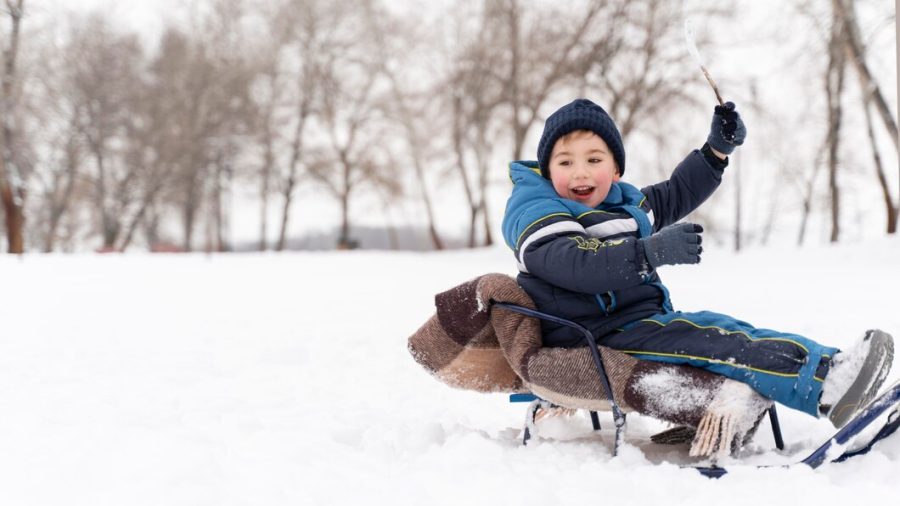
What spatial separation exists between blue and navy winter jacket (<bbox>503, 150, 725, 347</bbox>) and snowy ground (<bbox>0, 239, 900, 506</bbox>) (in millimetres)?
503

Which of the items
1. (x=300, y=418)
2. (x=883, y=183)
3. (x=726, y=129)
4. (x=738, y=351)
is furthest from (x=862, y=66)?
(x=300, y=418)

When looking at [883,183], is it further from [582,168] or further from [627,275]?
[627,275]

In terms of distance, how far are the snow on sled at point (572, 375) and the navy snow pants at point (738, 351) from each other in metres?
0.04

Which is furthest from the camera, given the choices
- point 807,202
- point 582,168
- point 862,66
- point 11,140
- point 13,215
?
point 807,202

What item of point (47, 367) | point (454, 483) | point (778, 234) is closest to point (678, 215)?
point (454, 483)

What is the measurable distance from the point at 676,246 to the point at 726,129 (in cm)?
114

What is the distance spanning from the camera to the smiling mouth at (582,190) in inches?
109

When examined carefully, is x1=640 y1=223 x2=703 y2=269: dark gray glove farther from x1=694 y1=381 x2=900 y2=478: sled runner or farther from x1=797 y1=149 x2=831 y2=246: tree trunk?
Result: x1=797 y1=149 x2=831 y2=246: tree trunk

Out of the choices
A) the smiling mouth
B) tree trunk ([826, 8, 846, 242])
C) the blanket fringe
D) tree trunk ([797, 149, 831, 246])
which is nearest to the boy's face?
the smiling mouth

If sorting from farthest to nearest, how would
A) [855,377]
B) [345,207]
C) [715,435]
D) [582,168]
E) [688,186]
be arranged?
[345,207]
[688,186]
[582,168]
[715,435]
[855,377]

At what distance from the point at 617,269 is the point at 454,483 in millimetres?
885

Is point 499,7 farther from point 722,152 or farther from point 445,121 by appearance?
point 722,152

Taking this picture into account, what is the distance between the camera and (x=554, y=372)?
8.30 feet

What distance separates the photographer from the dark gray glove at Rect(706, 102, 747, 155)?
9.94 feet
